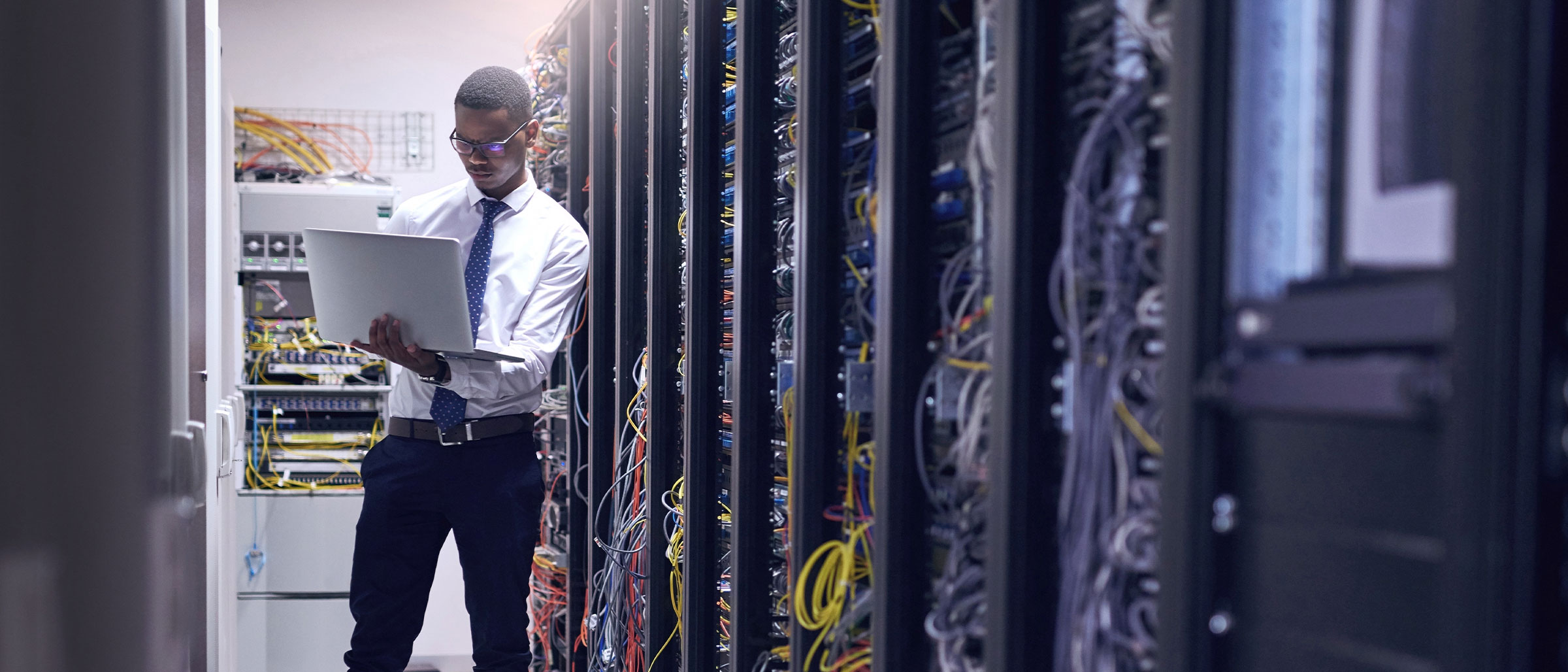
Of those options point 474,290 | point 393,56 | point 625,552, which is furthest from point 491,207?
point 393,56

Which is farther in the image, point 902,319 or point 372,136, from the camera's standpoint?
point 372,136

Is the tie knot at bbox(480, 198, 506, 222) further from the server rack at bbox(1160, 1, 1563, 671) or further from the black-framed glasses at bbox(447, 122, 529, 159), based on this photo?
the server rack at bbox(1160, 1, 1563, 671)

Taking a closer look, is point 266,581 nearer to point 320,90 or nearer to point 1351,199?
point 320,90

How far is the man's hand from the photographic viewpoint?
216 centimetres

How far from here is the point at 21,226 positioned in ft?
0.80

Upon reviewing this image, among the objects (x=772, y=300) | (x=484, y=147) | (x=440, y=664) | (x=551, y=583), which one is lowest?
(x=440, y=664)

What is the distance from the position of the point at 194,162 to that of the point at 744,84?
3.32 ft

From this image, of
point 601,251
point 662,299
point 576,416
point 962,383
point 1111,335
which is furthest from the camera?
point 576,416

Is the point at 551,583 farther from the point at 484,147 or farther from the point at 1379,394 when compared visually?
the point at 1379,394

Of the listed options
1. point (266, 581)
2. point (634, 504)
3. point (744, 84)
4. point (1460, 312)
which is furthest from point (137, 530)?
point (266, 581)

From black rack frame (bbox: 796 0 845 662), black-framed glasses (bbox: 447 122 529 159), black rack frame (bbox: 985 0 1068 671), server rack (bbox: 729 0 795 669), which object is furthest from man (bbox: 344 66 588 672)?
black rack frame (bbox: 985 0 1068 671)

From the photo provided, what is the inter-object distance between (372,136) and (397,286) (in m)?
2.34

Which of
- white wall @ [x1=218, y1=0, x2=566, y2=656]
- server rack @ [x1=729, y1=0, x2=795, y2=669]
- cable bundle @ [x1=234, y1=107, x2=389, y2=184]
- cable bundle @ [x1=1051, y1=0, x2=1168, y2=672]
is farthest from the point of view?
white wall @ [x1=218, y1=0, x2=566, y2=656]

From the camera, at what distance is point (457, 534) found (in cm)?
241
